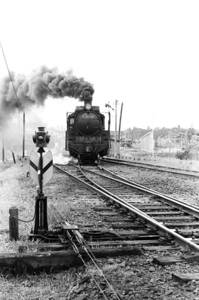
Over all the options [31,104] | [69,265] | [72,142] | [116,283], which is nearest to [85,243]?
[69,265]

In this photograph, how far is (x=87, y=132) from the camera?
23703 millimetres

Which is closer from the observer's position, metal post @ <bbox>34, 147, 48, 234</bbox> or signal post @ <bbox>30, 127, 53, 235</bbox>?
metal post @ <bbox>34, 147, 48, 234</bbox>

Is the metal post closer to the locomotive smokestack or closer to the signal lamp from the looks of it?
the signal lamp

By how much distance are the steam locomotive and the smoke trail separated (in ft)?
6.28

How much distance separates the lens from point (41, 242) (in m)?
5.88

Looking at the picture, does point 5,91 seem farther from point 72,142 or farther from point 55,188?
point 55,188

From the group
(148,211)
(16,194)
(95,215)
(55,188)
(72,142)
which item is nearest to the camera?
(95,215)

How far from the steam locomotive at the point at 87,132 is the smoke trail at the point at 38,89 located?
1.91 metres

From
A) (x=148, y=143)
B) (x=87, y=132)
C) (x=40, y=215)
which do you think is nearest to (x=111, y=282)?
(x=40, y=215)

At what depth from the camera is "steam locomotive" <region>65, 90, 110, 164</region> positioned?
23562 millimetres

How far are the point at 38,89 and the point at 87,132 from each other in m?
5.14

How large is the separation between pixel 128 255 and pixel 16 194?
6.67 meters

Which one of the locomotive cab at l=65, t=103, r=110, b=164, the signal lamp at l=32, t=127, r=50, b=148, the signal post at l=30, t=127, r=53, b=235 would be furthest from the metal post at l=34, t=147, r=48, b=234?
the locomotive cab at l=65, t=103, r=110, b=164

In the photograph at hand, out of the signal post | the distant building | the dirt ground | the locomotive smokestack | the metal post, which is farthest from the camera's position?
the distant building
